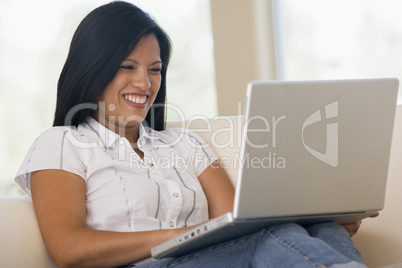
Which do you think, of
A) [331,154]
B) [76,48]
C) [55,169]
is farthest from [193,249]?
[76,48]

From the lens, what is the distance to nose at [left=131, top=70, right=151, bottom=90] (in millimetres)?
1799

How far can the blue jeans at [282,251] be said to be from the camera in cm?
109

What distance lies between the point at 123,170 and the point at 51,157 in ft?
0.70

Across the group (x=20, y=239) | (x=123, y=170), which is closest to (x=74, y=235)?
(x=20, y=239)

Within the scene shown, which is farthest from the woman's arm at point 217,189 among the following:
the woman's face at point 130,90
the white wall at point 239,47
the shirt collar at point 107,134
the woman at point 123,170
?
the white wall at point 239,47

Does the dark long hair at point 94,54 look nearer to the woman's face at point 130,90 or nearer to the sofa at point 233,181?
the woman's face at point 130,90

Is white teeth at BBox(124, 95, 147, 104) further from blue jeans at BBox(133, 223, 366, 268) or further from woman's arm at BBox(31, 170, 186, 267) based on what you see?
blue jeans at BBox(133, 223, 366, 268)

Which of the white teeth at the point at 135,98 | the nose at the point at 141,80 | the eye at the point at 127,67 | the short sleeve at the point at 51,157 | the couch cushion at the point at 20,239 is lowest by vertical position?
the couch cushion at the point at 20,239

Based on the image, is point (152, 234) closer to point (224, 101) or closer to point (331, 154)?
point (331, 154)

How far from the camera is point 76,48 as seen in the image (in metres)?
1.78

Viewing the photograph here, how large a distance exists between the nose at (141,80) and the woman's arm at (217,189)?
1.12 feet

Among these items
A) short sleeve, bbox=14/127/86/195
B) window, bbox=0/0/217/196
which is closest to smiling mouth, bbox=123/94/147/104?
short sleeve, bbox=14/127/86/195

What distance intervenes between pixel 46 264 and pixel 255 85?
84cm

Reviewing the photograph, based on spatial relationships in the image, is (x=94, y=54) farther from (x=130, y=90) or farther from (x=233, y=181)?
(x=233, y=181)
